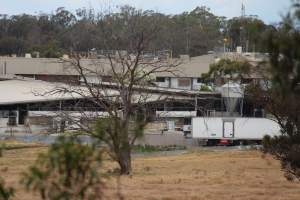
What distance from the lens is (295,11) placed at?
6.35m

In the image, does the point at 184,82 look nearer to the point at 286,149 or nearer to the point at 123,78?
the point at 123,78

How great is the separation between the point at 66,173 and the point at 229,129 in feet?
150

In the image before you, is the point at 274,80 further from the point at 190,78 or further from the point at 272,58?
the point at 190,78

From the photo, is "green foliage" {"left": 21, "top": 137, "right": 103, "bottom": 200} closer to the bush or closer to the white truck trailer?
the bush

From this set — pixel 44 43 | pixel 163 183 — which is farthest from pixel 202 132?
pixel 44 43

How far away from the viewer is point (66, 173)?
427cm

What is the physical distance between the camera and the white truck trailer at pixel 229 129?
48.8 meters

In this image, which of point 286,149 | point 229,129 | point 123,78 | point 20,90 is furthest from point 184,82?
point 286,149

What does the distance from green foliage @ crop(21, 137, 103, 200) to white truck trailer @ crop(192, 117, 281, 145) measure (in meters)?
44.2

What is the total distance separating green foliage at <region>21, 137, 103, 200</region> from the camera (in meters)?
4.24

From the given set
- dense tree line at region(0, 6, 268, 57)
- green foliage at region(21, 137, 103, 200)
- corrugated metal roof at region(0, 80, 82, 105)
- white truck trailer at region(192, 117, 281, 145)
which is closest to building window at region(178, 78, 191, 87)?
dense tree line at region(0, 6, 268, 57)

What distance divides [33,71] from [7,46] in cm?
3325

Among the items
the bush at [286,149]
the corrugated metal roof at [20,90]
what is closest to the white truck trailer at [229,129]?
the corrugated metal roof at [20,90]

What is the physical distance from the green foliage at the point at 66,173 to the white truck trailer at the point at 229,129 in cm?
4422
